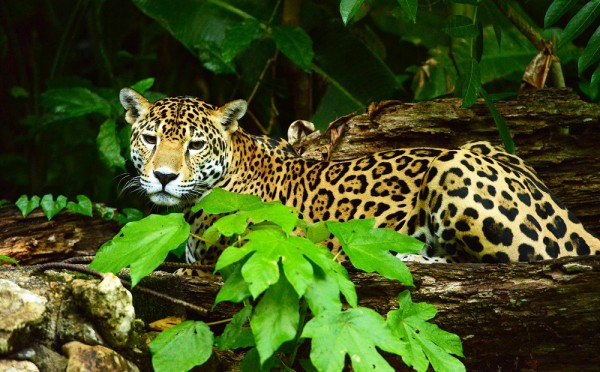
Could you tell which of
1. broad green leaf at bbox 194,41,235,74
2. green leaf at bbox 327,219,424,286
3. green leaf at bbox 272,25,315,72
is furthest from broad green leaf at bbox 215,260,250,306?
broad green leaf at bbox 194,41,235,74

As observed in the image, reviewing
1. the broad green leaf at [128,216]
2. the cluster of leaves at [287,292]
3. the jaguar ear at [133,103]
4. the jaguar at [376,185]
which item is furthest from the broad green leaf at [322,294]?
the broad green leaf at [128,216]

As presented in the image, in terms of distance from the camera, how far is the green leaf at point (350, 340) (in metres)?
4.02

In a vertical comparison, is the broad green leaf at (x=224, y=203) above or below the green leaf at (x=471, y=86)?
below

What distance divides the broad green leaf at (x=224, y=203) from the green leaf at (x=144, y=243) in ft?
0.55

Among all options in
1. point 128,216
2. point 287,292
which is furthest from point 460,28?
point 128,216

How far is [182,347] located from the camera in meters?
4.48

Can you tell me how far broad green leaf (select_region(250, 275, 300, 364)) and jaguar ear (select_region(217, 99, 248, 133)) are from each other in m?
3.03

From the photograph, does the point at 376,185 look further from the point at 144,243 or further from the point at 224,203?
the point at 144,243

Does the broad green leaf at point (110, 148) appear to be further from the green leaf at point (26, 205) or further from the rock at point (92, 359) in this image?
the rock at point (92, 359)

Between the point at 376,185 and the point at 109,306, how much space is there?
2784 millimetres

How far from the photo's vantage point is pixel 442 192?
20.4ft

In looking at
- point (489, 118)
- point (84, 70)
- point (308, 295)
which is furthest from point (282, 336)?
point (84, 70)

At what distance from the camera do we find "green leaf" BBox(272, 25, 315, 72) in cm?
879

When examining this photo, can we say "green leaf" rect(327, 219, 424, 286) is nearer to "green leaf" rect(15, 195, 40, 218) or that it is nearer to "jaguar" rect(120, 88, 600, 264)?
"jaguar" rect(120, 88, 600, 264)
